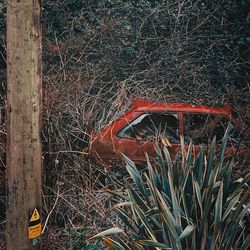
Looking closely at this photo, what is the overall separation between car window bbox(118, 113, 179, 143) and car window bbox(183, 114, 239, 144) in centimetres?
21

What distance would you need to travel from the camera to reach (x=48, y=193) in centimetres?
638

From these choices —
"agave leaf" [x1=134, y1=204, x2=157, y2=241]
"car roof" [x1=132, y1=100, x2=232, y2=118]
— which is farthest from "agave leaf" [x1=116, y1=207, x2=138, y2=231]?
"car roof" [x1=132, y1=100, x2=232, y2=118]

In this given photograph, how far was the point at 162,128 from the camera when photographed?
7555mm

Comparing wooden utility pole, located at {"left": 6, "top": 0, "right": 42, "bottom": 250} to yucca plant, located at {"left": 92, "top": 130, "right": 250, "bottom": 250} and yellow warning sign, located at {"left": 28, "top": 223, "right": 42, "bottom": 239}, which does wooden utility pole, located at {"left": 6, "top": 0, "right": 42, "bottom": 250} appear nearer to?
yellow warning sign, located at {"left": 28, "top": 223, "right": 42, "bottom": 239}

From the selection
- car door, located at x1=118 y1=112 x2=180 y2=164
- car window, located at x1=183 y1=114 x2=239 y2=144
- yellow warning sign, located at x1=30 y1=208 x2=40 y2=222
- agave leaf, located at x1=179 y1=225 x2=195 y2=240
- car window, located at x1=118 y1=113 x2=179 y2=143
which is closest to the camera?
agave leaf, located at x1=179 y1=225 x2=195 y2=240

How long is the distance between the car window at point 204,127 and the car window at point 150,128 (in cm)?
21

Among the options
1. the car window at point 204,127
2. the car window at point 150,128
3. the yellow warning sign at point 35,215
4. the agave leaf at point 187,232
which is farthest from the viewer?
the car window at point 204,127

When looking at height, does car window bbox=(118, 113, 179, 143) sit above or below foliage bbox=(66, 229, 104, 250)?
above

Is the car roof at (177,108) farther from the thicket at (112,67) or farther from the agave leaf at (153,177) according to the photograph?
the agave leaf at (153,177)

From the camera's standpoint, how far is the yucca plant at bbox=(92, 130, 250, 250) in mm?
4445

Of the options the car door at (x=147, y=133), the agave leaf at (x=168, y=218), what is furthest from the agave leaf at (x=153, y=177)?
the car door at (x=147, y=133)

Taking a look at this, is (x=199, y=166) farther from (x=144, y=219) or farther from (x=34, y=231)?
(x=34, y=231)

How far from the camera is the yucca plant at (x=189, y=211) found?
445 centimetres

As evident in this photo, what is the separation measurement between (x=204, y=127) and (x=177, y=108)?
519mm
